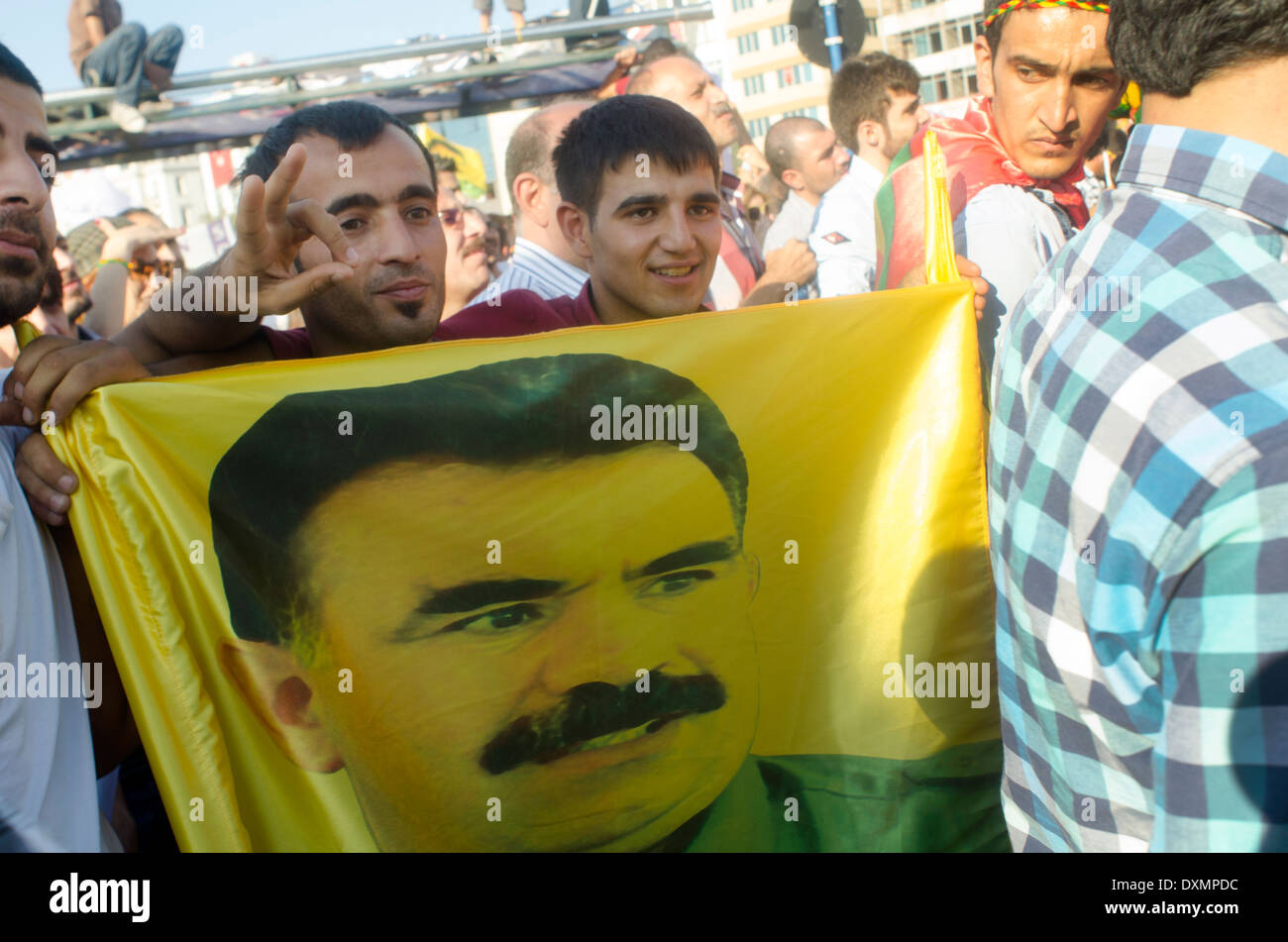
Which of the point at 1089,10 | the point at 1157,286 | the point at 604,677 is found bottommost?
the point at 604,677

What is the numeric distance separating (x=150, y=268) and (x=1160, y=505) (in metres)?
5.81

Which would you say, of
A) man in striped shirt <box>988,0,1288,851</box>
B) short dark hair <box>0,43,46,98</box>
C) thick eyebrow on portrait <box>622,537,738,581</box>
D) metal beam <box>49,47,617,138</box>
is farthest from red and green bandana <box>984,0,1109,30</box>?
metal beam <box>49,47,617,138</box>

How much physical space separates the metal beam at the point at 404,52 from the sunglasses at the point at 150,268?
5.96 feet

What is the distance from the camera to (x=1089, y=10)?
296cm

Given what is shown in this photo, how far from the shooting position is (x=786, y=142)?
548 cm

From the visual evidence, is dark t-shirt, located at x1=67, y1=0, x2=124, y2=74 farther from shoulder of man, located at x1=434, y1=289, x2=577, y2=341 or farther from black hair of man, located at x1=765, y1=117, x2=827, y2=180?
shoulder of man, located at x1=434, y1=289, x2=577, y2=341

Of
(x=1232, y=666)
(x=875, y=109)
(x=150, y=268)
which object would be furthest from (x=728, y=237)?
(x=1232, y=666)

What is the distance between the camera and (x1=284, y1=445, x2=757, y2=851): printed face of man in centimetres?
176

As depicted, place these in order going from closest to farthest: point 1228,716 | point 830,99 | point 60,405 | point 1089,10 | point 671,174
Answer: point 1228,716
point 60,405
point 671,174
point 1089,10
point 830,99

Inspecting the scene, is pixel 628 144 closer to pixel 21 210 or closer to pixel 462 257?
pixel 21 210

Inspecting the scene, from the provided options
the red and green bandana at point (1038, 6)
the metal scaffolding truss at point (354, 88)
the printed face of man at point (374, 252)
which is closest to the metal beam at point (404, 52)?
the metal scaffolding truss at point (354, 88)

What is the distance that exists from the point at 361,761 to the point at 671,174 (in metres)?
1.63
